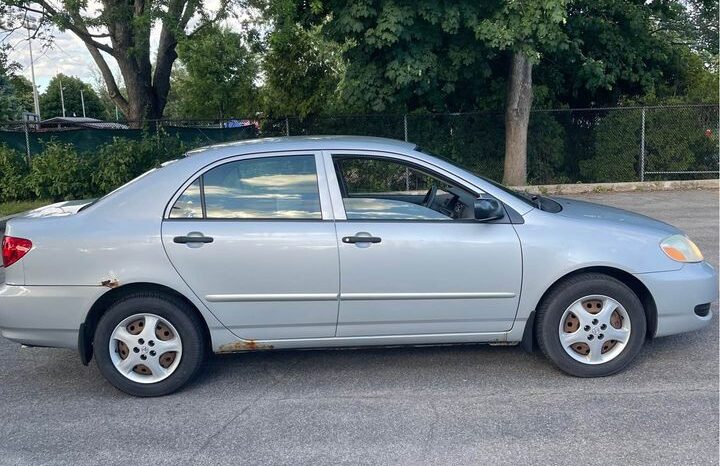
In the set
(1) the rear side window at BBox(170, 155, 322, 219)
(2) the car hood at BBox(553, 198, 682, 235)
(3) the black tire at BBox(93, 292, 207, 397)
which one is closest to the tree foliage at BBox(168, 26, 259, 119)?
(1) the rear side window at BBox(170, 155, 322, 219)

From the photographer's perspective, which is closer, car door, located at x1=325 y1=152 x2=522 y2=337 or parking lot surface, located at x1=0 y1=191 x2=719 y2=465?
parking lot surface, located at x1=0 y1=191 x2=719 y2=465

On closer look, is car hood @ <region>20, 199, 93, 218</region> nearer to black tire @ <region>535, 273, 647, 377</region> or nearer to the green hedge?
black tire @ <region>535, 273, 647, 377</region>

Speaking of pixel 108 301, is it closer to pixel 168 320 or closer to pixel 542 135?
pixel 168 320

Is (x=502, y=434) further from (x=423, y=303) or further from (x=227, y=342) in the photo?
(x=227, y=342)

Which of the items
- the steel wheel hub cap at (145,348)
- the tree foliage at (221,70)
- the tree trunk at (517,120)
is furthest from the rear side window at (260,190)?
the tree trunk at (517,120)

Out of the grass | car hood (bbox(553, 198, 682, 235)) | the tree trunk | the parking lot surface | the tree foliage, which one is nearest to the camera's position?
the parking lot surface

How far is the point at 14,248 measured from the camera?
4.27 m

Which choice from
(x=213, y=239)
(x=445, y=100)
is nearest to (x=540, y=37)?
(x=445, y=100)

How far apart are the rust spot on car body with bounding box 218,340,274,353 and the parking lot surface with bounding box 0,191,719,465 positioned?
0.29m

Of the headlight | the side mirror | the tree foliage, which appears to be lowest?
the headlight

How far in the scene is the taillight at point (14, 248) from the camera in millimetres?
4242

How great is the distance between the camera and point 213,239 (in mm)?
4238

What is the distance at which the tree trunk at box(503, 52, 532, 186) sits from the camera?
1448cm

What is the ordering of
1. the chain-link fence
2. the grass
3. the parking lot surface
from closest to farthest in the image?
1. the parking lot surface
2. the grass
3. the chain-link fence
